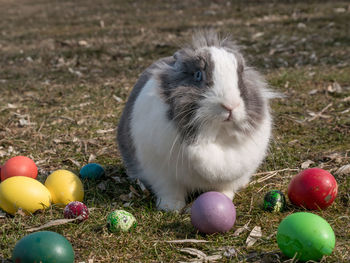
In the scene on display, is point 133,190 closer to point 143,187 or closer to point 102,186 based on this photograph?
point 143,187

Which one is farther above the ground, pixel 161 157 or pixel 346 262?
pixel 161 157

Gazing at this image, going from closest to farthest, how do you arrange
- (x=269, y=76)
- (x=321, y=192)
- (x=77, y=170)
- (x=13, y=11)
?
(x=321, y=192)
(x=77, y=170)
(x=269, y=76)
(x=13, y=11)

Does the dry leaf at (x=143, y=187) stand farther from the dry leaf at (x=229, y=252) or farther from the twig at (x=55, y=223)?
the dry leaf at (x=229, y=252)

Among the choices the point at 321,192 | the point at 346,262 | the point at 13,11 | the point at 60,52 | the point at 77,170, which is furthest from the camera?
the point at 13,11

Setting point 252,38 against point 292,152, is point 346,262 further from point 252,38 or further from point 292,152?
point 252,38

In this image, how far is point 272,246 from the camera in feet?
9.05

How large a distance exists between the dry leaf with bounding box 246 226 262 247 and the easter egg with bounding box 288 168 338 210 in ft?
1.37

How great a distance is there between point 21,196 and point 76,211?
0.41m

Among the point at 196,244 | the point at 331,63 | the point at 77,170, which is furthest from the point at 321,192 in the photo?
the point at 331,63

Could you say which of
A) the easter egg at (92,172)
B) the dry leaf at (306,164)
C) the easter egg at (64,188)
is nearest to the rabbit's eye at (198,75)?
the easter egg at (64,188)

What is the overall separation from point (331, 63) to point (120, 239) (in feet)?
18.6

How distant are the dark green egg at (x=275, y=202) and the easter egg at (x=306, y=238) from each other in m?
0.67

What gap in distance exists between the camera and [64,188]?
11.0ft

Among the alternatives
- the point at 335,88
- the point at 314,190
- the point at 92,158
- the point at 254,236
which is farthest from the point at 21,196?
the point at 335,88
